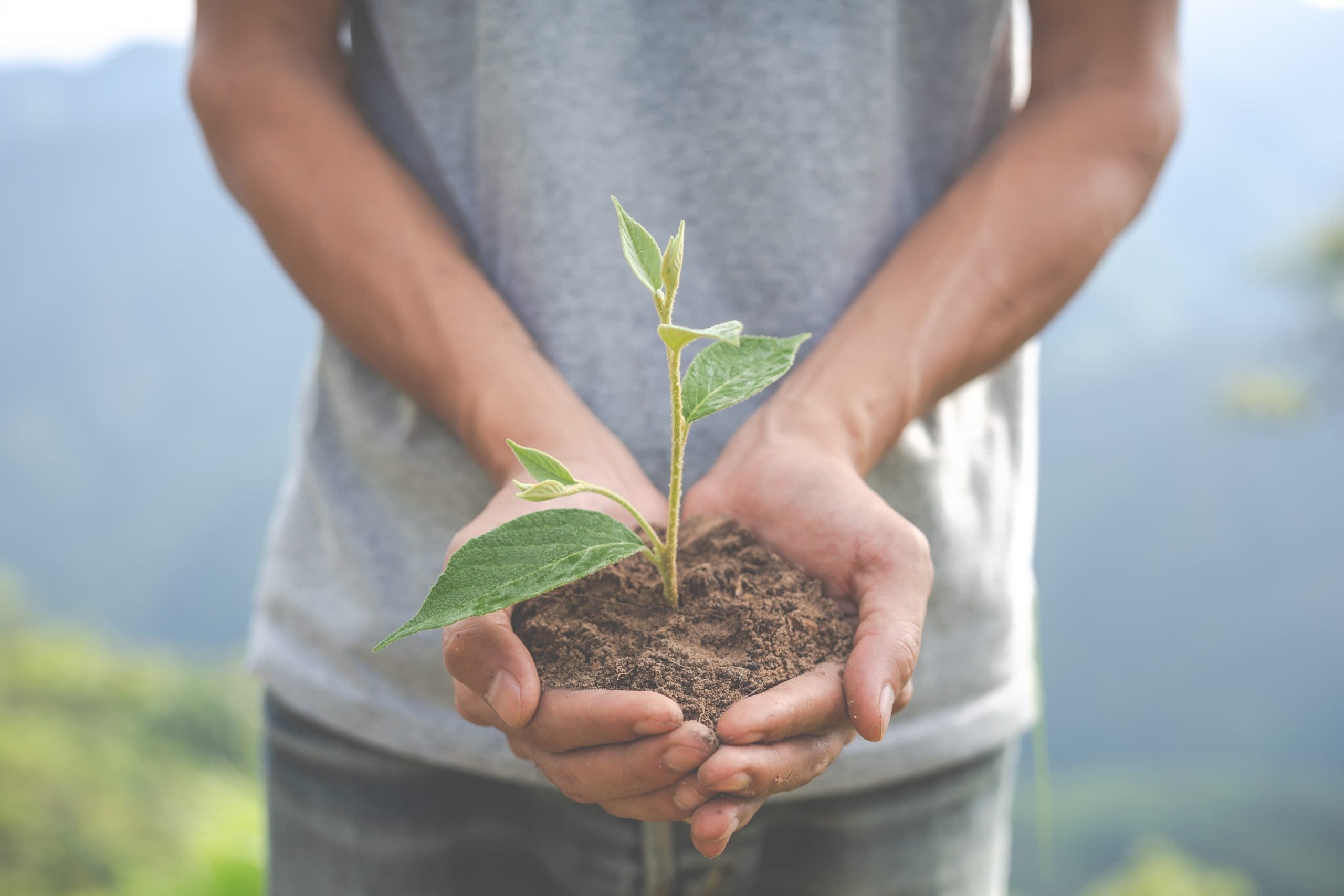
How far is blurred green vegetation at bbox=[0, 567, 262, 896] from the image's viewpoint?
315 centimetres

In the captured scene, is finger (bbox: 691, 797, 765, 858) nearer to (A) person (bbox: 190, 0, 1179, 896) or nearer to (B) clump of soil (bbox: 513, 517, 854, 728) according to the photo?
(B) clump of soil (bbox: 513, 517, 854, 728)

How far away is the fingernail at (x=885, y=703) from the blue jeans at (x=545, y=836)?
0.40 m

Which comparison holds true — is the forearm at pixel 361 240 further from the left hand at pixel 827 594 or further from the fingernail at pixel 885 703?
the fingernail at pixel 885 703

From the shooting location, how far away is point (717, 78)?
1101mm

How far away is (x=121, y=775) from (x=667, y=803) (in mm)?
5379

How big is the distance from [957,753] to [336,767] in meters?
0.68

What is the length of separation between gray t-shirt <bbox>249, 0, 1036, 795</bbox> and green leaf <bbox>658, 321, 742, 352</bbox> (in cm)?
38

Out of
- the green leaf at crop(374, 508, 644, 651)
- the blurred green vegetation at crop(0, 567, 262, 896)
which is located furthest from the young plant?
the blurred green vegetation at crop(0, 567, 262, 896)

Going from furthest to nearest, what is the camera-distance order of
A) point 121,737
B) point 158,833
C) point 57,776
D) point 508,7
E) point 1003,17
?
point 121,737
point 57,776
point 158,833
point 1003,17
point 508,7

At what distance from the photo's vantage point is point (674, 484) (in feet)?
2.65

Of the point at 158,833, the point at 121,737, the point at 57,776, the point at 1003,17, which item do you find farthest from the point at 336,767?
the point at 121,737

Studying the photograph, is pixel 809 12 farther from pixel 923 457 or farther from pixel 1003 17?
pixel 923 457

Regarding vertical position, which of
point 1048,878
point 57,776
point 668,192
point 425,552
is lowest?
point 57,776

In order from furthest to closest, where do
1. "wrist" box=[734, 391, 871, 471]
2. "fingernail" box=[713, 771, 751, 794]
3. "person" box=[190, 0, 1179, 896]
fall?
"person" box=[190, 0, 1179, 896] < "wrist" box=[734, 391, 871, 471] < "fingernail" box=[713, 771, 751, 794]
